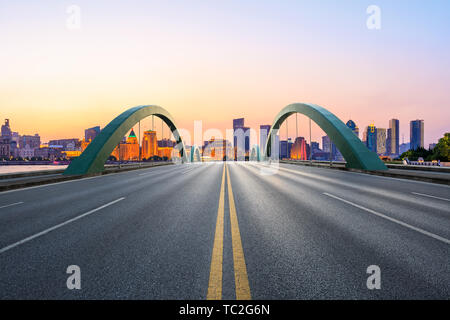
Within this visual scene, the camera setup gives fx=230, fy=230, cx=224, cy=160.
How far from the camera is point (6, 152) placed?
6777 inches

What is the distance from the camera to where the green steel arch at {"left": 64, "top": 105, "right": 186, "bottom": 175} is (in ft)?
58.6

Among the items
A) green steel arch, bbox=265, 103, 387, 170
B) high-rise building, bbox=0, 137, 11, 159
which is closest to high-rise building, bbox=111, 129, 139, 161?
high-rise building, bbox=0, 137, 11, 159

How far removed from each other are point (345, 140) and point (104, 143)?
904 inches

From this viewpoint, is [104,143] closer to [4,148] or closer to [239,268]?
[239,268]

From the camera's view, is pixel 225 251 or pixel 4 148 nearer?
pixel 225 251

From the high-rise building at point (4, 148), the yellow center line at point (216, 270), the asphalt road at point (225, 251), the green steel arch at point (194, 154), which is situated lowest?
the asphalt road at point (225, 251)

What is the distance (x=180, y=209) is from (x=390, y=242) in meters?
4.72

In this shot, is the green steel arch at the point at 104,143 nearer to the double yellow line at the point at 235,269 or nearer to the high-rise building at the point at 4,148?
the double yellow line at the point at 235,269

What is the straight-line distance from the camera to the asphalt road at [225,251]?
2.51m

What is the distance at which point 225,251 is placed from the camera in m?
3.47

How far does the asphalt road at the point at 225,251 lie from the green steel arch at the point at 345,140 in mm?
15333

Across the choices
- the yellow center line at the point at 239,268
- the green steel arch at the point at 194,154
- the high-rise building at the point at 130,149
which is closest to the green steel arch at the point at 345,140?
the yellow center line at the point at 239,268

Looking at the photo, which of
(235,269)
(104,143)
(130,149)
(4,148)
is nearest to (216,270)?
(235,269)
